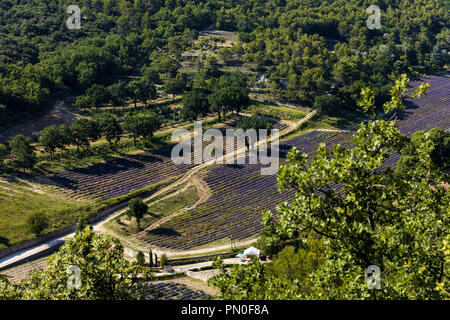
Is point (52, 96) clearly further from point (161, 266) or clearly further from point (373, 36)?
point (373, 36)

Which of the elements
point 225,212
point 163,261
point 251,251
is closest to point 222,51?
point 225,212

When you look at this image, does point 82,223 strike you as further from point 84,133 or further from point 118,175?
point 84,133

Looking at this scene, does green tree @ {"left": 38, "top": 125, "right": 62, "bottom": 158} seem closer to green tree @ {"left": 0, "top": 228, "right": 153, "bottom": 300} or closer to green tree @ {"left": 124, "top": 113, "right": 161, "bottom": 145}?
green tree @ {"left": 124, "top": 113, "right": 161, "bottom": 145}

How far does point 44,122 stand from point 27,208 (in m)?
30.6

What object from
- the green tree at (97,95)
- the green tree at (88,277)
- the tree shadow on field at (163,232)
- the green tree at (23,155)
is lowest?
the tree shadow on field at (163,232)

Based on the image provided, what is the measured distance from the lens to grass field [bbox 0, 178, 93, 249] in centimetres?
5769

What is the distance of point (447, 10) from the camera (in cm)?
17050

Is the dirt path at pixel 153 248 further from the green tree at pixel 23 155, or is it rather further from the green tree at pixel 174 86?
the green tree at pixel 174 86

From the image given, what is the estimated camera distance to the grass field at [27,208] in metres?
57.7

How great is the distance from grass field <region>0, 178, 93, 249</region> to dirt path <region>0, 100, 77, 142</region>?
1668 centimetres

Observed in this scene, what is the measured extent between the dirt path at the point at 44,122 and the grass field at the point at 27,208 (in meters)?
16.7

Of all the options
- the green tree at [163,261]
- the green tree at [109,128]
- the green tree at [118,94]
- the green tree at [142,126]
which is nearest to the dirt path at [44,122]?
the green tree at [118,94]

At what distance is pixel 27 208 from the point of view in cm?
6109

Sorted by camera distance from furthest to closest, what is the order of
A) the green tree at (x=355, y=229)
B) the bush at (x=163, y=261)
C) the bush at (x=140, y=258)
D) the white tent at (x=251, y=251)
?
1. the white tent at (x=251, y=251)
2. the bush at (x=163, y=261)
3. the bush at (x=140, y=258)
4. the green tree at (x=355, y=229)
